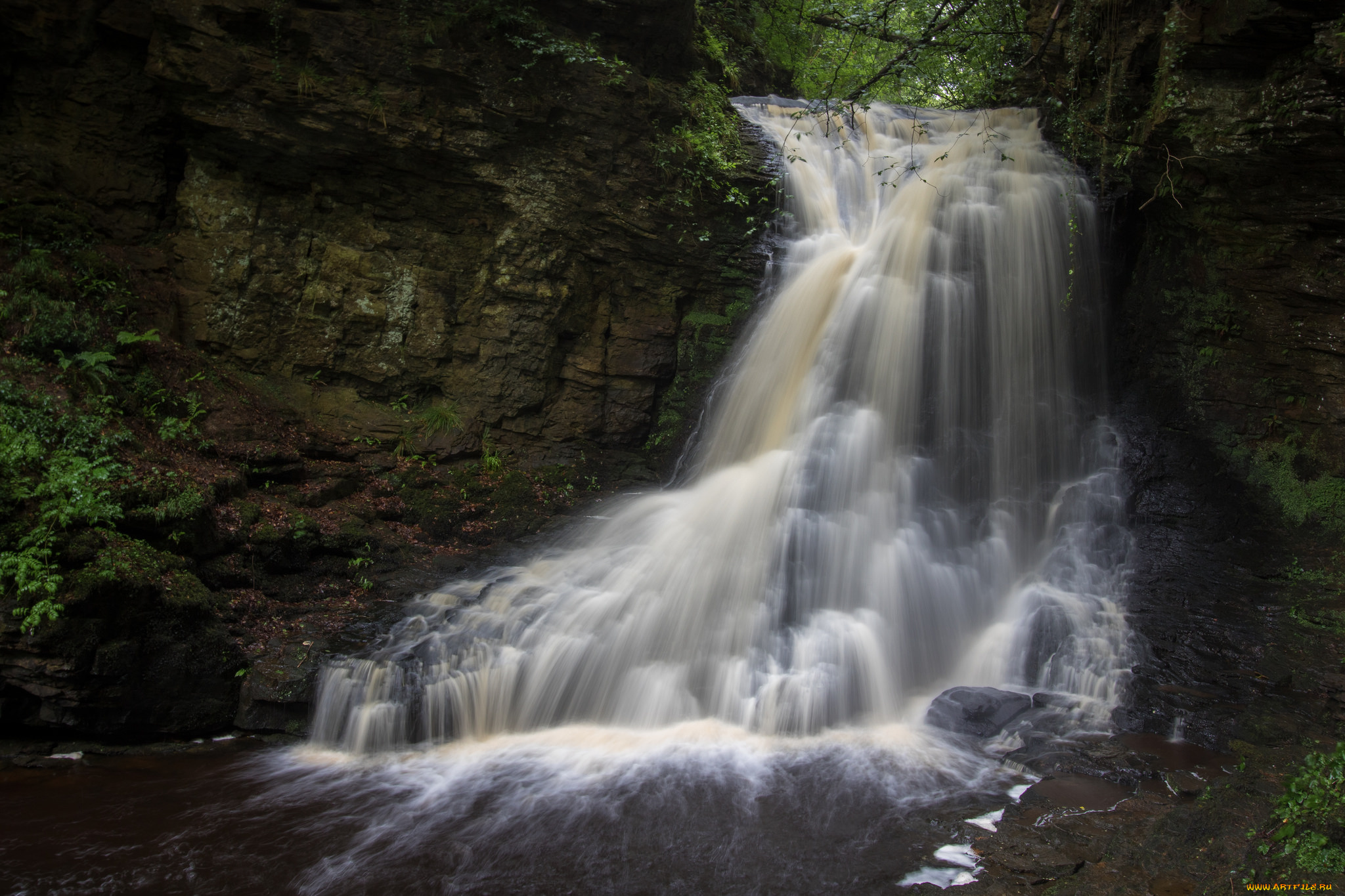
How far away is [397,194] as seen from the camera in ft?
33.7

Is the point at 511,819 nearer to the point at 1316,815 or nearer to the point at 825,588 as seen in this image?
the point at 825,588

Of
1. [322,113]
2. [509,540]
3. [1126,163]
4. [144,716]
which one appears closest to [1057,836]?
[509,540]

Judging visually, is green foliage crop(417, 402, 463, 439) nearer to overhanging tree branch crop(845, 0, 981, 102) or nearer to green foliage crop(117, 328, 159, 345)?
green foliage crop(117, 328, 159, 345)

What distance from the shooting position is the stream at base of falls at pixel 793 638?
4.96 metres

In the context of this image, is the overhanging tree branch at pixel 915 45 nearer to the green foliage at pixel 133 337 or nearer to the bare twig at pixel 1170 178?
the bare twig at pixel 1170 178

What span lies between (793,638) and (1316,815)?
4146mm

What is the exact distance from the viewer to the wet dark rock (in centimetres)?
643

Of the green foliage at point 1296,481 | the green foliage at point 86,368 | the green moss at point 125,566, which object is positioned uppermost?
the green foliage at point 86,368

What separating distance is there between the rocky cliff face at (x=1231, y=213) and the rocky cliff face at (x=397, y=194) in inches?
207

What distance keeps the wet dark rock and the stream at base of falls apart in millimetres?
112

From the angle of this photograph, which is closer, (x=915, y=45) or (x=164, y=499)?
(x=164, y=499)

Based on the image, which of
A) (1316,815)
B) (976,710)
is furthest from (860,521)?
(1316,815)

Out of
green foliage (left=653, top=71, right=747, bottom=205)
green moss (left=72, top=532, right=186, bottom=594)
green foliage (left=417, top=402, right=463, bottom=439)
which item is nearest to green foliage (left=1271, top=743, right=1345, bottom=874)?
green moss (left=72, top=532, right=186, bottom=594)

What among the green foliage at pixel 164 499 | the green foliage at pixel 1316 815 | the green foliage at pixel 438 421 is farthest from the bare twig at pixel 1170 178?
the green foliage at pixel 164 499
